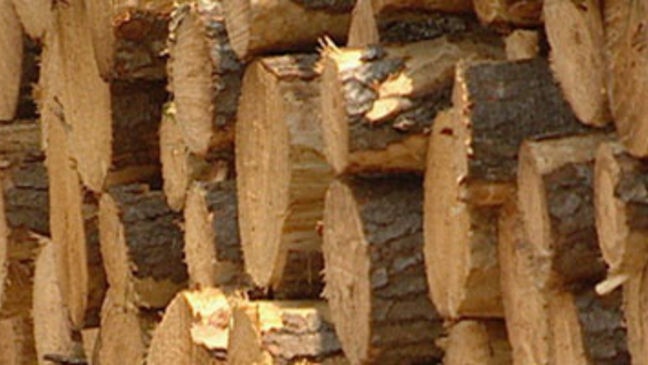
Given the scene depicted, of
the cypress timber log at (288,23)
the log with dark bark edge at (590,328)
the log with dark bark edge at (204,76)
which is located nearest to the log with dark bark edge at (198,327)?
the log with dark bark edge at (204,76)

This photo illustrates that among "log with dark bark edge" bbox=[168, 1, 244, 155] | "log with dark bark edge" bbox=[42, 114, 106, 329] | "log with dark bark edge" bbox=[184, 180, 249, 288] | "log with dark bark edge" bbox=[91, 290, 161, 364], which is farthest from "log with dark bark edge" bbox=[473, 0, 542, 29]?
"log with dark bark edge" bbox=[42, 114, 106, 329]

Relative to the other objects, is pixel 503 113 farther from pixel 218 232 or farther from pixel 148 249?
pixel 148 249

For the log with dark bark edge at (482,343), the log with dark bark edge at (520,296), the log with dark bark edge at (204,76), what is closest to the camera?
the log with dark bark edge at (520,296)

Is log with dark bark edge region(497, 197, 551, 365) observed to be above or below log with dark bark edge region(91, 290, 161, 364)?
above

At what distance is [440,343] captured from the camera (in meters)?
2.73

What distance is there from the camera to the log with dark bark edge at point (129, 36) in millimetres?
3678

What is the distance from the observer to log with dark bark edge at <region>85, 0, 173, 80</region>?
12.1 feet

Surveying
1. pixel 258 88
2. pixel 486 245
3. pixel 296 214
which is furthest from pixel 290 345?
pixel 486 245

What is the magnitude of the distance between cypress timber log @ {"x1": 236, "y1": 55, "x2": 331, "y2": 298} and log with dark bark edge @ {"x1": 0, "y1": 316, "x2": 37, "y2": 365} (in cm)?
155

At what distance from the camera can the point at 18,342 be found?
4723mm

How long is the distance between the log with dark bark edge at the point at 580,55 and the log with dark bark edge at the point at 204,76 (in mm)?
931

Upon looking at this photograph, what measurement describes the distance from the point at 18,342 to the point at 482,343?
2327mm

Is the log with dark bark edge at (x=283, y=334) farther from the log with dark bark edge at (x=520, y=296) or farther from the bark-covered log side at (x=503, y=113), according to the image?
the bark-covered log side at (x=503, y=113)

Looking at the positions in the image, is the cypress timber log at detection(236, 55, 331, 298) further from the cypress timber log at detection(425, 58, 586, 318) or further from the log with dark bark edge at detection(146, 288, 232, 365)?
the cypress timber log at detection(425, 58, 586, 318)
